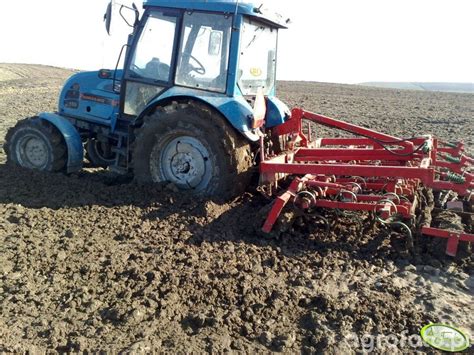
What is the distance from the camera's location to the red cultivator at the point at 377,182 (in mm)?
4297

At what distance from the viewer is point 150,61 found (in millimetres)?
5531

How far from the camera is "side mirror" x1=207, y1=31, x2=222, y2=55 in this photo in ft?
17.0

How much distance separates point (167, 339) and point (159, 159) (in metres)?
2.70

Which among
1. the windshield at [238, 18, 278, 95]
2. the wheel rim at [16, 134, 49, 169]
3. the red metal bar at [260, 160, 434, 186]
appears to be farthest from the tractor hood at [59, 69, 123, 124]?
the red metal bar at [260, 160, 434, 186]

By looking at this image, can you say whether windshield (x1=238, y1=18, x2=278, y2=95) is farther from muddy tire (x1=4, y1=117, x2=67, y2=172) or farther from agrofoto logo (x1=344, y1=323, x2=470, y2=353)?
agrofoto logo (x1=344, y1=323, x2=470, y2=353)

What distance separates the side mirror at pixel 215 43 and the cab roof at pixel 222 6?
277 mm

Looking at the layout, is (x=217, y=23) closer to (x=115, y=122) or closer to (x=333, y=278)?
(x=115, y=122)

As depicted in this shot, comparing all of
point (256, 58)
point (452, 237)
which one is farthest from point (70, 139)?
point (452, 237)

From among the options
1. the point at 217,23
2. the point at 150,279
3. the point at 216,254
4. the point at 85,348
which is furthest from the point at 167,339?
the point at 217,23

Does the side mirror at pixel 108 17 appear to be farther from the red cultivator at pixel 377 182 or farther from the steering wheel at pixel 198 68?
the red cultivator at pixel 377 182

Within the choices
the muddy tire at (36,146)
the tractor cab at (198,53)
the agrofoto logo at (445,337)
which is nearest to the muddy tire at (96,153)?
the muddy tire at (36,146)

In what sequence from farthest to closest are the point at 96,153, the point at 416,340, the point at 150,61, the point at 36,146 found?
the point at 96,153 → the point at 36,146 → the point at 150,61 → the point at 416,340

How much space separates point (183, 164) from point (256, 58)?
5.22 ft

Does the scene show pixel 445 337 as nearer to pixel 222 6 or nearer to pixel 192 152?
pixel 192 152
